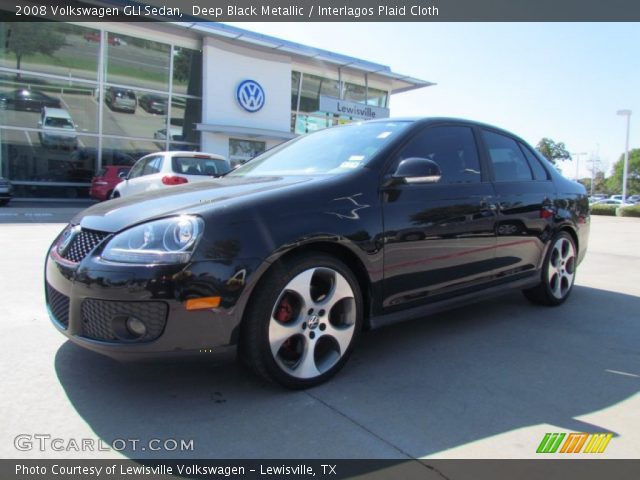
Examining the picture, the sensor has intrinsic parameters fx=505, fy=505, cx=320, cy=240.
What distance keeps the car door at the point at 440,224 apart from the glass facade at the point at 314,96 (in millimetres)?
18906

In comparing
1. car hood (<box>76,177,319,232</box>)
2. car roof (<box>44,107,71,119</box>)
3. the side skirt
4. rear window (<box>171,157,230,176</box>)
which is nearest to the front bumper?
car hood (<box>76,177,319,232</box>)

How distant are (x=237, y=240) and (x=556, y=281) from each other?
3.46 meters

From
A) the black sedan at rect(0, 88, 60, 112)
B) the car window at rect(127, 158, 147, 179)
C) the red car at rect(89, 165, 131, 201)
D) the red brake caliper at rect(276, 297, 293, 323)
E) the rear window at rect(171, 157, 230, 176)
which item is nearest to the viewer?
the red brake caliper at rect(276, 297, 293, 323)

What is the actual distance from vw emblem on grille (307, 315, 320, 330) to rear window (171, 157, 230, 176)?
313 inches

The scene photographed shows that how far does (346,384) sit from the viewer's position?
2.89 m

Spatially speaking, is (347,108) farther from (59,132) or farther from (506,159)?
(506,159)

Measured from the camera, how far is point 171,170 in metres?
9.96

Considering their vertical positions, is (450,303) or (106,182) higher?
(106,182)

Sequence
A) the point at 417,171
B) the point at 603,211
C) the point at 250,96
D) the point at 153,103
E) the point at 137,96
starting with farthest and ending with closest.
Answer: the point at 603,211 → the point at 250,96 → the point at 153,103 → the point at 137,96 → the point at 417,171

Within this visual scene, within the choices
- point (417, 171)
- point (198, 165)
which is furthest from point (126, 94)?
point (417, 171)

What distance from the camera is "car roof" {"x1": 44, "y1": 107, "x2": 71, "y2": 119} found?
59.1ft

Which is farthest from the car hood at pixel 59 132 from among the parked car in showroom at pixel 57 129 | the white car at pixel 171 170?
the white car at pixel 171 170

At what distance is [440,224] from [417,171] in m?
0.51

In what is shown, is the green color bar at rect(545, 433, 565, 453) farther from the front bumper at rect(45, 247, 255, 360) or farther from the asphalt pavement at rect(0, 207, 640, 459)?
the front bumper at rect(45, 247, 255, 360)
